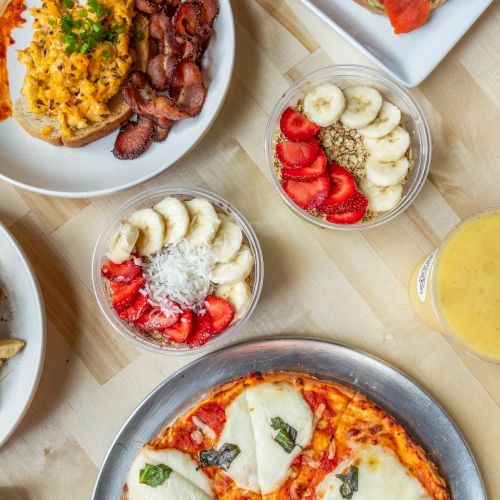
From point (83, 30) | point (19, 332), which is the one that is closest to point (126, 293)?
point (19, 332)

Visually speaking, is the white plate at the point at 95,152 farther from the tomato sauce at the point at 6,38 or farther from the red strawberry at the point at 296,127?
the red strawberry at the point at 296,127

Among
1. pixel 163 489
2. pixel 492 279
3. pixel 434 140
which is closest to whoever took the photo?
pixel 492 279

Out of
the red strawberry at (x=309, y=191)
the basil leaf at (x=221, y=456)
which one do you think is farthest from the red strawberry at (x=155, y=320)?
the red strawberry at (x=309, y=191)

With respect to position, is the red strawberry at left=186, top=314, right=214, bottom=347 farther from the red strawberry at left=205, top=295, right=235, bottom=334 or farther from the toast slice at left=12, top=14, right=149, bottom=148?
the toast slice at left=12, top=14, right=149, bottom=148

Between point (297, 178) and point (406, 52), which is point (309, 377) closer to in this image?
point (297, 178)

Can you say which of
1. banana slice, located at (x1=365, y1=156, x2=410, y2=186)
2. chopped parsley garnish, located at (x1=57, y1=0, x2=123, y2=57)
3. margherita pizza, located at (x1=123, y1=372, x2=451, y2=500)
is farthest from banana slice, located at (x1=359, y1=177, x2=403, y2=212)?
chopped parsley garnish, located at (x1=57, y1=0, x2=123, y2=57)

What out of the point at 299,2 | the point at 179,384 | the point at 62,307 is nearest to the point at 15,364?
the point at 62,307

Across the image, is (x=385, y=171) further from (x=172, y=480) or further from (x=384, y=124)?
(x=172, y=480)
